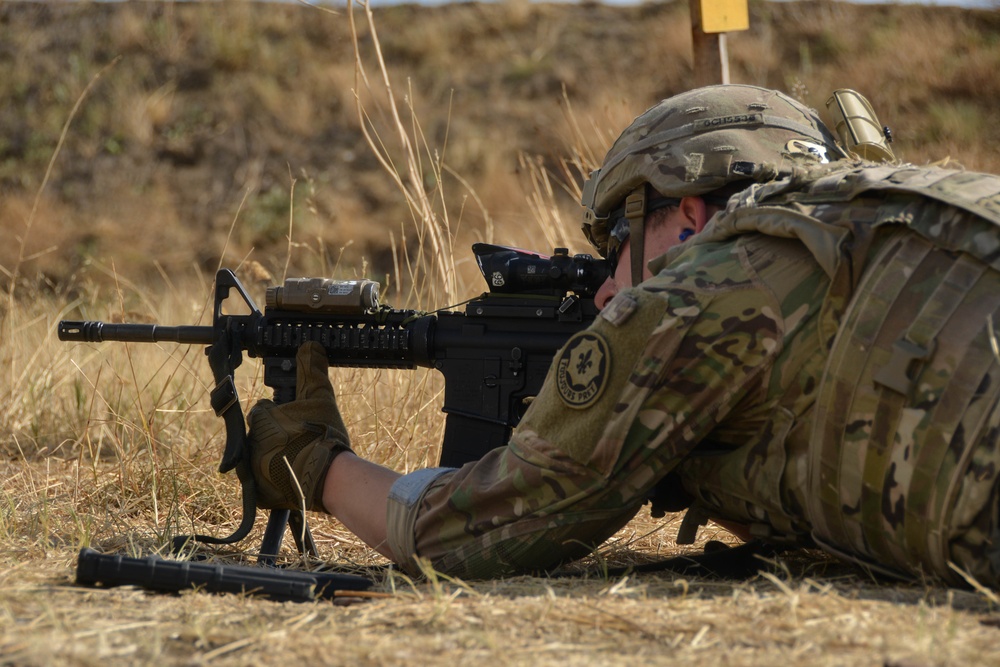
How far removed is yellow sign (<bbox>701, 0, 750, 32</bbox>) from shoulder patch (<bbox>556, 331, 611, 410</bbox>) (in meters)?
2.57

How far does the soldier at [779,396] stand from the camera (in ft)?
6.53

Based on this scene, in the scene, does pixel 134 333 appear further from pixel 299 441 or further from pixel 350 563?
pixel 350 563

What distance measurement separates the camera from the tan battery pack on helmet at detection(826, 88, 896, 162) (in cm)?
293

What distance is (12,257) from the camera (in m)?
14.4

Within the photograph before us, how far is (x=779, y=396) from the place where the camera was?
2199 millimetres

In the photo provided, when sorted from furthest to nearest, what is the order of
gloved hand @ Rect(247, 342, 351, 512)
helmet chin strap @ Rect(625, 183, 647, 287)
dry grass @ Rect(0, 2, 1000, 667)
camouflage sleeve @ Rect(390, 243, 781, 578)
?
gloved hand @ Rect(247, 342, 351, 512)
helmet chin strap @ Rect(625, 183, 647, 287)
camouflage sleeve @ Rect(390, 243, 781, 578)
dry grass @ Rect(0, 2, 1000, 667)

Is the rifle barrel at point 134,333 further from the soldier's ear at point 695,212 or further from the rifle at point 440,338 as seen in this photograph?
the soldier's ear at point 695,212

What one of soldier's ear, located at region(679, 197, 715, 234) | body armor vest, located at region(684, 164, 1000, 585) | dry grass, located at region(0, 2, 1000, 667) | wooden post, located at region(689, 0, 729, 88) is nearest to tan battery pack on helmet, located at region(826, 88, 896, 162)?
soldier's ear, located at region(679, 197, 715, 234)

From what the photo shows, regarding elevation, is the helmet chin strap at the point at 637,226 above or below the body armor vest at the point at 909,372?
above

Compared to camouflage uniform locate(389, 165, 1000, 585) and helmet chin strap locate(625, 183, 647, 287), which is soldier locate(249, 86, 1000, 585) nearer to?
camouflage uniform locate(389, 165, 1000, 585)

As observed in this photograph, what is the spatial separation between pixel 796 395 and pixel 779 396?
0.04 meters

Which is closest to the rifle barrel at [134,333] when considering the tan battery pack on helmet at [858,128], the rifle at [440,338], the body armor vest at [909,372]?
the rifle at [440,338]

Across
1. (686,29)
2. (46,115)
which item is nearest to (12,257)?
(46,115)

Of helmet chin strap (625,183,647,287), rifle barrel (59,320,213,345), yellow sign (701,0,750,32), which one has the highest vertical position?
yellow sign (701,0,750,32)
